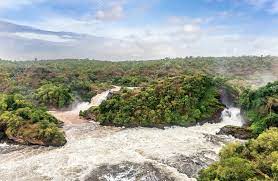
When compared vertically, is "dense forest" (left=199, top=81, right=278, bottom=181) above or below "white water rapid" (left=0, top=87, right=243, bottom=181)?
above

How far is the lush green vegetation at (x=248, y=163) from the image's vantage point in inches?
875

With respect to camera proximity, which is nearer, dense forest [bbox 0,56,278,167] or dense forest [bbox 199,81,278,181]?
dense forest [bbox 199,81,278,181]

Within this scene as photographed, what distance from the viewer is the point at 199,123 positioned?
43500 mm

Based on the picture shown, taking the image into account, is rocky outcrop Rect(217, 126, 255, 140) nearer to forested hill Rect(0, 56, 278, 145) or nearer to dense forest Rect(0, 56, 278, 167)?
dense forest Rect(0, 56, 278, 167)

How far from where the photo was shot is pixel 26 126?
3762cm

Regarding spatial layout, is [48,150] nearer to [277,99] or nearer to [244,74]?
[277,99]

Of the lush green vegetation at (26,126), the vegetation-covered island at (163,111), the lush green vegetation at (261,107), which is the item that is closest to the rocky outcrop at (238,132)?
the vegetation-covered island at (163,111)

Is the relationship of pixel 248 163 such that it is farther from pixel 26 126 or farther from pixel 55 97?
pixel 55 97

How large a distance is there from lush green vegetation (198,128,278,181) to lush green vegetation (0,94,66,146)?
50.5ft

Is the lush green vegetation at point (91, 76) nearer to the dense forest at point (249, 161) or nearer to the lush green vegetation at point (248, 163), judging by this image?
the dense forest at point (249, 161)

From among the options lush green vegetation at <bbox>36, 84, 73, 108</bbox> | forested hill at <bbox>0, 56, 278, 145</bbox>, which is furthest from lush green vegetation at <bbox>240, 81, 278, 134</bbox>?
lush green vegetation at <bbox>36, 84, 73, 108</bbox>

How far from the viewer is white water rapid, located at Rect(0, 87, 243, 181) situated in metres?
27.4

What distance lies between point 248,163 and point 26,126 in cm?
2128

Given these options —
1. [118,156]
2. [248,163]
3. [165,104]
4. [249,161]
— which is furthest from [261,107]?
[248,163]
